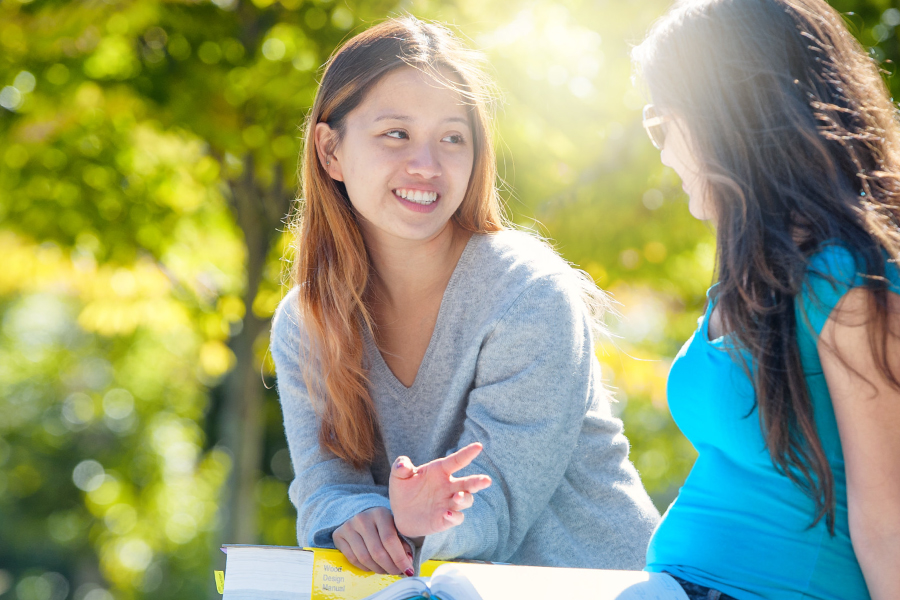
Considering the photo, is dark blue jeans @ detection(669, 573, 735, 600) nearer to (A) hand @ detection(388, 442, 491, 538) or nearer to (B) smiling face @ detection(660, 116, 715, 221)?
(A) hand @ detection(388, 442, 491, 538)

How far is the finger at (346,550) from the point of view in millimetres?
1684

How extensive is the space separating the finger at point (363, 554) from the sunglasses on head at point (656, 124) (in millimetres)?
967

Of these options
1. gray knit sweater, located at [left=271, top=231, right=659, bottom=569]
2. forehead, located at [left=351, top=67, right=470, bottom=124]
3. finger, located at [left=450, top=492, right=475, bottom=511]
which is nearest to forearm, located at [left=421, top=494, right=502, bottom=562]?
gray knit sweater, located at [left=271, top=231, right=659, bottom=569]

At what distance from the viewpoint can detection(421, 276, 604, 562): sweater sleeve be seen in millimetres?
1832

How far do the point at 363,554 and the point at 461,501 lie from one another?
0.95 ft

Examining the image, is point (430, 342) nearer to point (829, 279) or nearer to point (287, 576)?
point (287, 576)

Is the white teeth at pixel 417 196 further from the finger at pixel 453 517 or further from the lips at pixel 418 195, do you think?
the finger at pixel 453 517

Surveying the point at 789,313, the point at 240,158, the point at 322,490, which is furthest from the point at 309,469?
the point at 240,158

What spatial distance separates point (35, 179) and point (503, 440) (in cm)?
411

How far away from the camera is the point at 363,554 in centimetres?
169

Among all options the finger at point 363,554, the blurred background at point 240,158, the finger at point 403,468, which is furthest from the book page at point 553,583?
the blurred background at point 240,158

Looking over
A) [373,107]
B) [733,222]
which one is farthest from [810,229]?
Result: [373,107]

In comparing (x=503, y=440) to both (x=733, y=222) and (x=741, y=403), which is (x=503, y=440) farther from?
(x=733, y=222)

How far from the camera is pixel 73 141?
4.98 m
